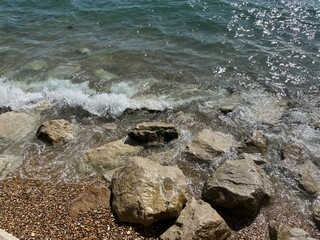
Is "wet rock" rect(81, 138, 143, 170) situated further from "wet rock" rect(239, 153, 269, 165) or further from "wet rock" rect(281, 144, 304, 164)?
"wet rock" rect(281, 144, 304, 164)

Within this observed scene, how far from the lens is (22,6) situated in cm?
2239

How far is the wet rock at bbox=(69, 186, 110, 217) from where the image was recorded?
7.58 metres

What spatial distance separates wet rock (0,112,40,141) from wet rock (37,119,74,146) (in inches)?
24.3

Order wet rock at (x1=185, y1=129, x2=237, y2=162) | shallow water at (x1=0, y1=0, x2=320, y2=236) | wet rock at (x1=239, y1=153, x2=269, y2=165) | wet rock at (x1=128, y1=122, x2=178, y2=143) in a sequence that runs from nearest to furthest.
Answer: wet rock at (x1=239, y1=153, x2=269, y2=165) < wet rock at (x1=185, y1=129, x2=237, y2=162) < wet rock at (x1=128, y1=122, x2=178, y2=143) < shallow water at (x1=0, y1=0, x2=320, y2=236)

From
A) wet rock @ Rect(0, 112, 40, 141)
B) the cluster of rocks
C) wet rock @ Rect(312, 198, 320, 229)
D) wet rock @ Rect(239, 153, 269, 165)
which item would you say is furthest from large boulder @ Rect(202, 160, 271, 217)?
wet rock @ Rect(0, 112, 40, 141)

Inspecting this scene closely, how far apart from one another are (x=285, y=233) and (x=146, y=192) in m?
3.01

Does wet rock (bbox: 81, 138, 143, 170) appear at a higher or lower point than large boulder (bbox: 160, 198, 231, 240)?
lower

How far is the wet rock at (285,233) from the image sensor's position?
6.94 m

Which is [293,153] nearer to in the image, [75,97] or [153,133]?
[153,133]

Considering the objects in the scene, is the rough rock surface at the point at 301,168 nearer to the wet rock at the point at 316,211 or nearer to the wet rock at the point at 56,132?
the wet rock at the point at 316,211

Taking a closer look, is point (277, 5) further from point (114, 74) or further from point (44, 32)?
point (44, 32)

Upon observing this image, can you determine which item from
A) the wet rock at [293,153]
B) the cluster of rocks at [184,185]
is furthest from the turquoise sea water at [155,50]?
the wet rock at [293,153]

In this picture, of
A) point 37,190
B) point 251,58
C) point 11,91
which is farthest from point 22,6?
point 37,190

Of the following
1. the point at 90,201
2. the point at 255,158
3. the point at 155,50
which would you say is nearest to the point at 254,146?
the point at 255,158
